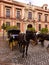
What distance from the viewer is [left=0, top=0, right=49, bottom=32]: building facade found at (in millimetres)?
29766

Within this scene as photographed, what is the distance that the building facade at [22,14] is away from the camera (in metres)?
29.8

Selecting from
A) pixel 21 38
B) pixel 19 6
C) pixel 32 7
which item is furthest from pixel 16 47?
pixel 32 7

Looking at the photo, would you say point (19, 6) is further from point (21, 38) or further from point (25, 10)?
point (21, 38)

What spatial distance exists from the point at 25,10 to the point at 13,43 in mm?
22389

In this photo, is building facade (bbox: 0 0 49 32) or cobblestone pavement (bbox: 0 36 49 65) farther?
building facade (bbox: 0 0 49 32)

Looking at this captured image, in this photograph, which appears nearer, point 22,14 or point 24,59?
point 24,59

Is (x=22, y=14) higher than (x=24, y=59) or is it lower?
higher

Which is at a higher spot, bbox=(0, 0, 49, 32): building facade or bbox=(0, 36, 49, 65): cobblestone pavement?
bbox=(0, 0, 49, 32): building facade

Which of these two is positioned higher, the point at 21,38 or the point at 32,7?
the point at 32,7

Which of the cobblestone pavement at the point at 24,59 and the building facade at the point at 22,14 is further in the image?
the building facade at the point at 22,14

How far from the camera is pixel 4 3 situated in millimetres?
29312

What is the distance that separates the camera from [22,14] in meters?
32.4

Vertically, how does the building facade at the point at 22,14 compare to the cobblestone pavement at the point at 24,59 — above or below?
above

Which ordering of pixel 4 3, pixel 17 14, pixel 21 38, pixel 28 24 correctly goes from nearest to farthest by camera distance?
pixel 21 38
pixel 4 3
pixel 17 14
pixel 28 24
